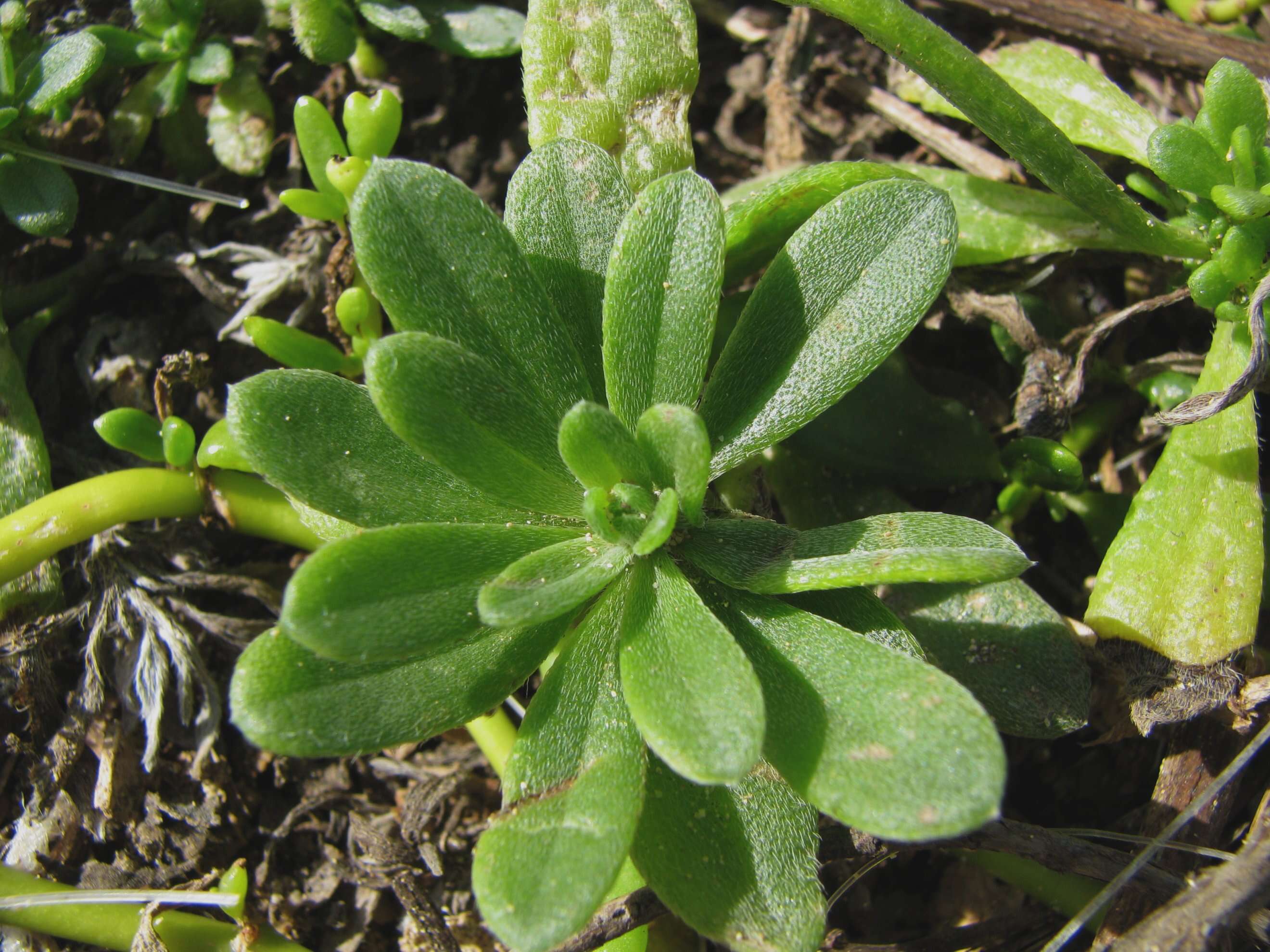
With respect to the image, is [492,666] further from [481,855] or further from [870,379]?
[870,379]

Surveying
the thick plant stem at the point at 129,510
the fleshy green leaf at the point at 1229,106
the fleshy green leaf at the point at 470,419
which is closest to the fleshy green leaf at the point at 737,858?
the fleshy green leaf at the point at 470,419

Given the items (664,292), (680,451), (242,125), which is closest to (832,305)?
(664,292)

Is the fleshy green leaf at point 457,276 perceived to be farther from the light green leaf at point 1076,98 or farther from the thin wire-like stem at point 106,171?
the light green leaf at point 1076,98

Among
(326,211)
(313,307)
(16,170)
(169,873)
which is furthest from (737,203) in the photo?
(169,873)

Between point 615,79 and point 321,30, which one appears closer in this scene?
point 615,79

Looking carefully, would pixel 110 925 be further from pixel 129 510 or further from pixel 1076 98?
pixel 1076 98
